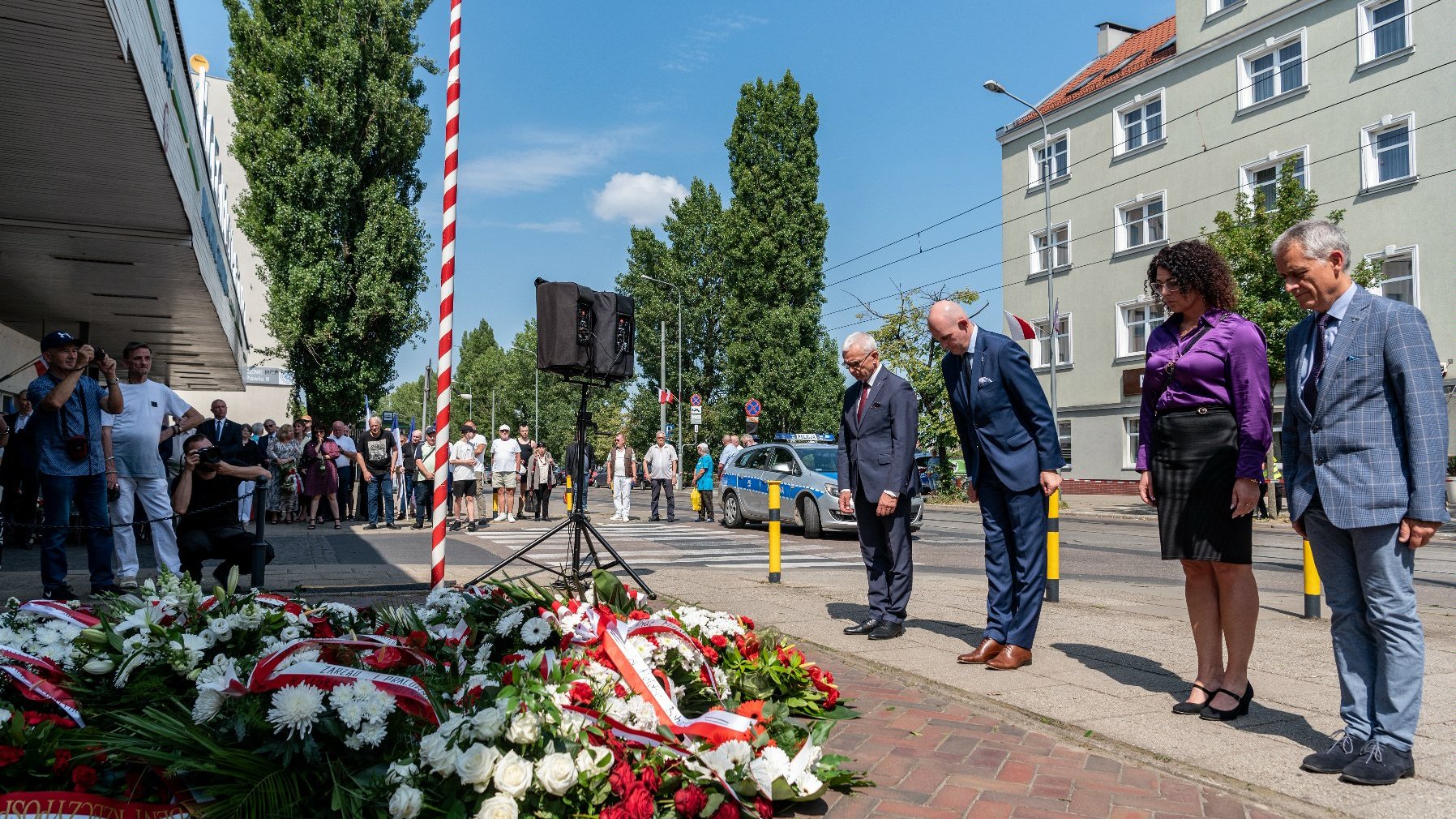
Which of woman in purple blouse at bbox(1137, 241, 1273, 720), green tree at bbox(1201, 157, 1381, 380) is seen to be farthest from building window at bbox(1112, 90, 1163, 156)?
woman in purple blouse at bbox(1137, 241, 1273, 720)

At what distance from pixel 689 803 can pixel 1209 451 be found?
258 centimetres

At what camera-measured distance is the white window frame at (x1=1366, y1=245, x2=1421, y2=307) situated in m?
23.7

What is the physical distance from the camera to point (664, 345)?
50.3 metres

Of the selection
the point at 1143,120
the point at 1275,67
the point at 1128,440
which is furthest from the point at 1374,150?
the point at 1128,440

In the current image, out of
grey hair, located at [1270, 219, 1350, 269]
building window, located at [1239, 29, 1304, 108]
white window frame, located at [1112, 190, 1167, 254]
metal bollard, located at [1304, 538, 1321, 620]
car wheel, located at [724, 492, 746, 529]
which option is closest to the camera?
grey hair, located at [1270, 219, 1350, 269]

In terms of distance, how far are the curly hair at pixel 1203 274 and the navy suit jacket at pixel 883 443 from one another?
6.35 feet

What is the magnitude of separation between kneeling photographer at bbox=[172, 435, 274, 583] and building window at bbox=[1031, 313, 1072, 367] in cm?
3007

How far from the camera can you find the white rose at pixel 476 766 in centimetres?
257

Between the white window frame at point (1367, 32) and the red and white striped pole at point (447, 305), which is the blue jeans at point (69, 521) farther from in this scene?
the white window frame at point (1367, 32)

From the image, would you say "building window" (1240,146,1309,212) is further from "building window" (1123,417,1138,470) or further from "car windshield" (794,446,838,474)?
"car windshield" (794,446,838,474)

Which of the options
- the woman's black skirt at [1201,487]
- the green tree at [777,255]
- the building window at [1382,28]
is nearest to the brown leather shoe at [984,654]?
the woman's black skirt at [1201,487]

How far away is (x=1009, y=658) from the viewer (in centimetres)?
516

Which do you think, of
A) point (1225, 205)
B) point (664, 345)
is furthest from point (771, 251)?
point (1225, 205)

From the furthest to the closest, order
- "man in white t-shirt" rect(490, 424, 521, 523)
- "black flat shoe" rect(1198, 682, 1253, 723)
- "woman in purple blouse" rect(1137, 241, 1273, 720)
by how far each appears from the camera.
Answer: "man in white t-shirt" rect(490, 424, 521, 523) → "black flat shoe" rect(1198, 682, 1253, 723) → "woman in purple blouse" rect(1137, 241, 1273, 720)
